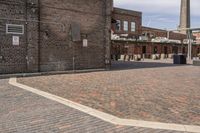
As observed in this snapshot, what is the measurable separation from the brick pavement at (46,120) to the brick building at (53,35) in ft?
26.2

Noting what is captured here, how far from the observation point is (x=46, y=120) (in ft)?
24.0

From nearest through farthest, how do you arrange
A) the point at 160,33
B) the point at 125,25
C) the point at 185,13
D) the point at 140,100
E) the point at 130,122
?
the point at 130,122
the point at 140,100
the point at 125,25
the point at 160,33
the point at 185,13

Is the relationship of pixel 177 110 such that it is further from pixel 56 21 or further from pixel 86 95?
pixel 56 21

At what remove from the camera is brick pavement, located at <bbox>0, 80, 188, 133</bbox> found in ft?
21.6

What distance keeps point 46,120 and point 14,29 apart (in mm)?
11005

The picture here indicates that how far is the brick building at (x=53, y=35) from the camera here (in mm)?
17109

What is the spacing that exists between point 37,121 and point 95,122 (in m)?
1.34

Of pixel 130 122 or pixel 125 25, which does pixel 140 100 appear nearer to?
pixel 130 122

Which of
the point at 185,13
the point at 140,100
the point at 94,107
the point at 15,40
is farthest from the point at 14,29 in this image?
the point at 185,13

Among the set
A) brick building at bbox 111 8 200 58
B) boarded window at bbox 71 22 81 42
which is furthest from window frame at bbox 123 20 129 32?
boarded window at bbox 71 22 81 42

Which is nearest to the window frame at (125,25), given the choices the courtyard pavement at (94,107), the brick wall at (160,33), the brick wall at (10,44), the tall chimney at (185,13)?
the brick wall at (160,33)

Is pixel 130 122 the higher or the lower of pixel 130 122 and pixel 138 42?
the lower

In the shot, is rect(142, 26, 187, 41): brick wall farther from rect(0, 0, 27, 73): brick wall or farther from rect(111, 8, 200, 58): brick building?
rect(0, 0, 27, 73): brick wall

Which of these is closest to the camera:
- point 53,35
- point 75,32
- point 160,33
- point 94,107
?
point 94,107
